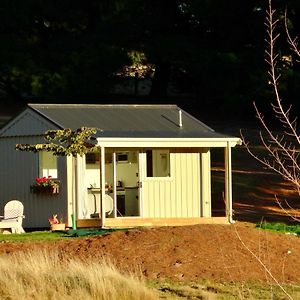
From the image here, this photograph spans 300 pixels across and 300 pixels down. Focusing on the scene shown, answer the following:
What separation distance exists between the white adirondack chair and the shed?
4.44 feet

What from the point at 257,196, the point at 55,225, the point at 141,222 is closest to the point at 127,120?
the point at 141,222

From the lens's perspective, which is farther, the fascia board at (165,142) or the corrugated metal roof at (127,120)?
the corrugated metal roof at (127,120)

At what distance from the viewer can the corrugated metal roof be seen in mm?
26891

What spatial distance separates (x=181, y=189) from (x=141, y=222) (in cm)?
185

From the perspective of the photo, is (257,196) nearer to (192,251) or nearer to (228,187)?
(228,187)

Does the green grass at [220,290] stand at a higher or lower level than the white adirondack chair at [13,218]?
lower

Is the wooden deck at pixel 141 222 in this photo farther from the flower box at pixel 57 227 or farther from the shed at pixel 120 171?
the flower box at pixel 57 227

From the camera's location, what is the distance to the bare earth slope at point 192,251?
17391mm

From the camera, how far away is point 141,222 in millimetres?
25891

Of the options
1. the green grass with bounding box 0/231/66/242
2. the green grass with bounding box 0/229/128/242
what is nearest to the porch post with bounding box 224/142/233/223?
the green grass with bounding box 0/229/128/242

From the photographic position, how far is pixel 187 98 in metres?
48.3

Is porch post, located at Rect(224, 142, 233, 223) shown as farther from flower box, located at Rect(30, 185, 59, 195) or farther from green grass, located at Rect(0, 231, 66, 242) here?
green grass, located at Rect(0, 231, 66, 242)

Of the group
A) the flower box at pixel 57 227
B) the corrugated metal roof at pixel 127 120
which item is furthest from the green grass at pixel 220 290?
the corrugated metal roof at pixel 127 120

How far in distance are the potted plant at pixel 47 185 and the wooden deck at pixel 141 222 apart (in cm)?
134
